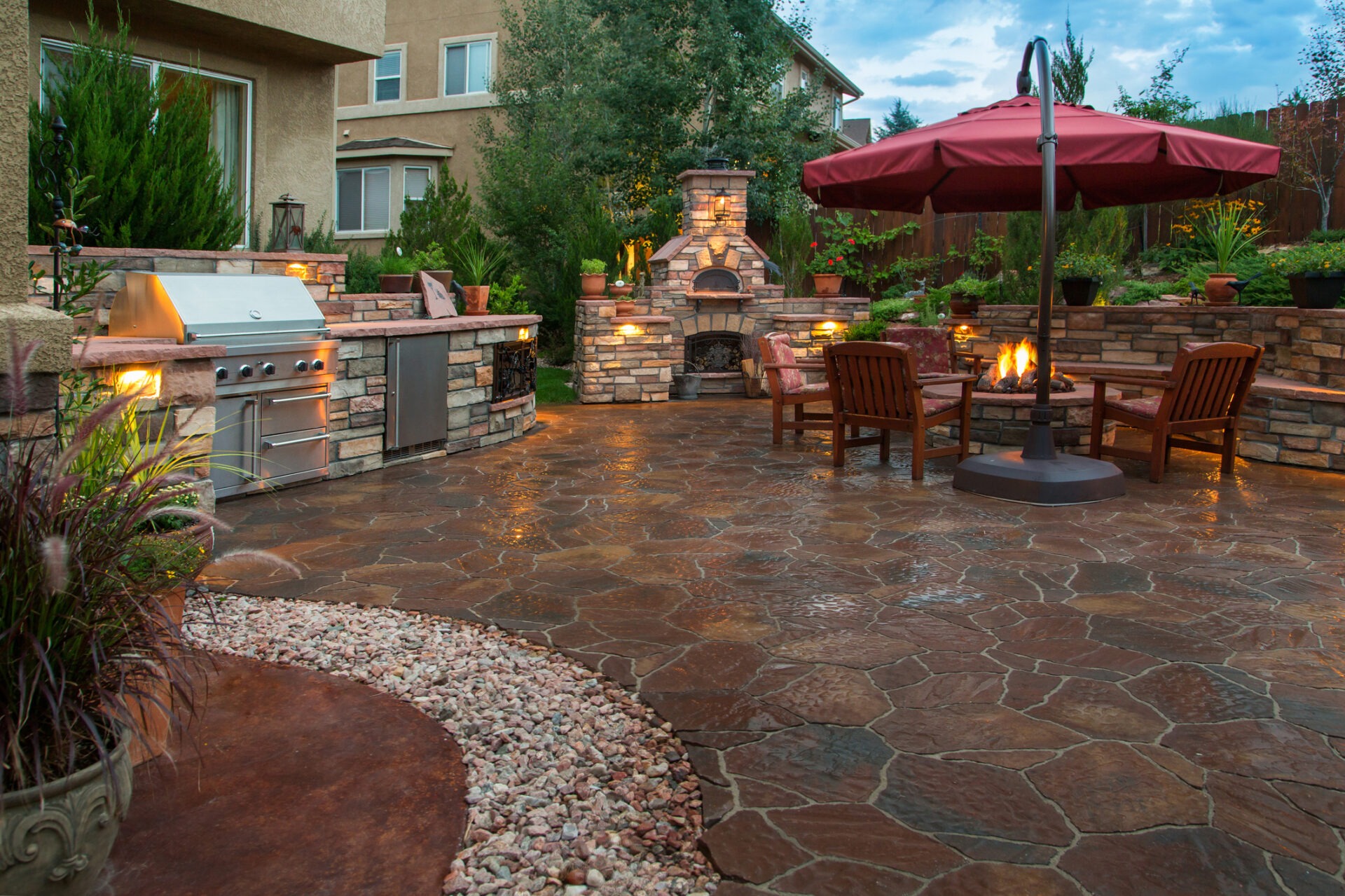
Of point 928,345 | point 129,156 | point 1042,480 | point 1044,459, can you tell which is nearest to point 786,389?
point 928,345

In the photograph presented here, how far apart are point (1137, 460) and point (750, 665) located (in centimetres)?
601

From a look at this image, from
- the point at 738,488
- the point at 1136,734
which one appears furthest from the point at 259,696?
the point at 738,488

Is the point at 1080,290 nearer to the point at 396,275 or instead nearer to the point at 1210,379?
the point at 1210,379

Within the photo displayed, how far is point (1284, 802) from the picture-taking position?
2.99m

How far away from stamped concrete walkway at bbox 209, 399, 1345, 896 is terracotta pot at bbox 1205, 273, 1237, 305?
9.82ft

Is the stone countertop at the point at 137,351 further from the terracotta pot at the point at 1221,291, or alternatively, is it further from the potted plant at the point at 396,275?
the terracotta pot at the point at 1221,291

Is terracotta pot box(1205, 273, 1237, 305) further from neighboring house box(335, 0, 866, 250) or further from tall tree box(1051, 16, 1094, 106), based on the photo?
neighboring house box(335, 0, 866, 250)

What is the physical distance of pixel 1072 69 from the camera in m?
17.4

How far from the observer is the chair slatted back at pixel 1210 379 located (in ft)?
24.4

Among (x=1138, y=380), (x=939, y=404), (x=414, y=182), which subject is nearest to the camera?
(x=939, y=404)

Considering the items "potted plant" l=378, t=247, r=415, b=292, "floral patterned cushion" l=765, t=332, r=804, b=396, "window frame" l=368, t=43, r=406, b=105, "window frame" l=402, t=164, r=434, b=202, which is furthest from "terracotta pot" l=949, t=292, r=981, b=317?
"window frame" l=368, t=43, r=406, b=105

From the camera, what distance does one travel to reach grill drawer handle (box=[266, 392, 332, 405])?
6.94 metres

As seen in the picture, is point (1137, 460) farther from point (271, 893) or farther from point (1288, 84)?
point (1288, 84)

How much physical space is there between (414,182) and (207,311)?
544 inches
